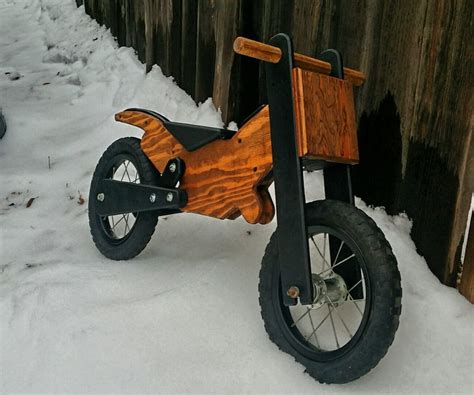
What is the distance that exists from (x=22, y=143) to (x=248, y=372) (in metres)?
2.56

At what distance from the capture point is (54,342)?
1841mm

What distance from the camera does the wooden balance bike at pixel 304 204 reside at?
1577 millimetres

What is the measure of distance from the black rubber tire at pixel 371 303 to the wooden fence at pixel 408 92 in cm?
39

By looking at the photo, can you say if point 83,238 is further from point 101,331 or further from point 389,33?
point 389,33

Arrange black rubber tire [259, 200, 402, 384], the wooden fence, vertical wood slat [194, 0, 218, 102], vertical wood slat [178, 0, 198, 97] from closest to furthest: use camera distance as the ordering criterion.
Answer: black rubber tire [259, 200, 402, 384]
the wooden fence
vertical wood slat [194, 0, 218, 102]
vertical wood slat [178, 0, 198, 97]

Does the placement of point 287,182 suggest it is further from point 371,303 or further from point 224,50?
point 224,50

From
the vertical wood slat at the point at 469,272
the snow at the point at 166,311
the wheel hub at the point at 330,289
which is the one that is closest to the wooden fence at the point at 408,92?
the vertical wood slat at the point at 469,272

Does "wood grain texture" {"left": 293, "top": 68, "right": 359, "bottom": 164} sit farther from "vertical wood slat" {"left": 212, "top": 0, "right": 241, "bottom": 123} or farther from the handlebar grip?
"vertical wood slat" {"left": 212, "top": 0, "right": 241, "bottom": 123}

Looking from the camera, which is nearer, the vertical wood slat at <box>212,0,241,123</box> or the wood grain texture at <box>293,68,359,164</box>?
the wood grain texture at <box>293,68,359,164</box>

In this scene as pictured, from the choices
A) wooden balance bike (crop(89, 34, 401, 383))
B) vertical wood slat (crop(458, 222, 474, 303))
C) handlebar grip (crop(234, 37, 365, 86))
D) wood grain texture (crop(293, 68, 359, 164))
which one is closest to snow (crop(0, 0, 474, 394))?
vertical wood slat (crop(458, 222, 474, 303))

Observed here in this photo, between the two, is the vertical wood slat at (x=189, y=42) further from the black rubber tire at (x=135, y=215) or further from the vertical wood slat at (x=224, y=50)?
the black rubber tire at (x=135, y=215)

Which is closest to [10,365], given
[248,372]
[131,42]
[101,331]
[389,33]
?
[101,331]

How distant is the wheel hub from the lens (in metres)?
1.72

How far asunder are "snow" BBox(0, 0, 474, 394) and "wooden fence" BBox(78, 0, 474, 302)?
11 cm
